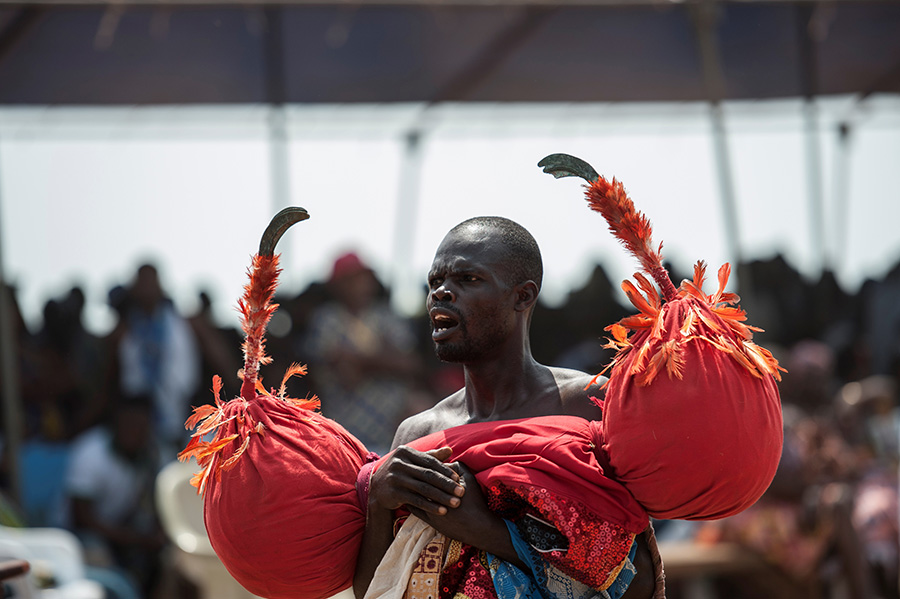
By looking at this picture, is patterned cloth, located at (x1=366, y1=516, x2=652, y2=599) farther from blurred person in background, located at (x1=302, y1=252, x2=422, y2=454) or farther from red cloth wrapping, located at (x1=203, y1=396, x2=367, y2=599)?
blurred person in background, located at (x1=302, y1=252, x2=422, y2=454)

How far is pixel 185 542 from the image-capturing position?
6.21m

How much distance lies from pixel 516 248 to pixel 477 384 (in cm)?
40

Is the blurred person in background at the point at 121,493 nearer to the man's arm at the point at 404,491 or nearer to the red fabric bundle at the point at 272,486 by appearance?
the red fabric bundle at the point at 272,486

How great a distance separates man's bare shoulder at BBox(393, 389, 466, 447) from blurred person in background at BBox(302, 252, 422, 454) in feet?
12.6

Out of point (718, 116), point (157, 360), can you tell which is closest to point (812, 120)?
point (718, 116)

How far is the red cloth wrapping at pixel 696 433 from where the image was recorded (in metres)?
2.37

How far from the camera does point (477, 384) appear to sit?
2.82 meters

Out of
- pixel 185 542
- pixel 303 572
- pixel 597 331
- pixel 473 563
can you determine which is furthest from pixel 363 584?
pixel 597 331

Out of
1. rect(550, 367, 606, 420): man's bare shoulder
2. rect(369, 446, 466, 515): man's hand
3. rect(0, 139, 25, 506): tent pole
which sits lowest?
rect(0, 139, 25, 506): tent pole

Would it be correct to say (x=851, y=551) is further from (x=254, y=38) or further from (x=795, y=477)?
(x=254, y=38)

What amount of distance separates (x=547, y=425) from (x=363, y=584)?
68 cm

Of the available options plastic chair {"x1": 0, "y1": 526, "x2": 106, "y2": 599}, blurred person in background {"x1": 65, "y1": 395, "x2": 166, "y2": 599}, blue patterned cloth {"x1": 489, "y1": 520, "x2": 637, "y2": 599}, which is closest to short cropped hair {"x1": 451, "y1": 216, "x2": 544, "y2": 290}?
blue patterned cloth {"x1": 489, "y1": 520, "x2": 637, "y2": 599}

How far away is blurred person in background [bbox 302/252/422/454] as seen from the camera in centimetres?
704

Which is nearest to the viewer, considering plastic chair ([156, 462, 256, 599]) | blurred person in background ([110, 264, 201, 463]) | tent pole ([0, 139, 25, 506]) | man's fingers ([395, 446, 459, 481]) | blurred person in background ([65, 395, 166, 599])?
man's fingers ([395, 446, 459, 481])
